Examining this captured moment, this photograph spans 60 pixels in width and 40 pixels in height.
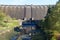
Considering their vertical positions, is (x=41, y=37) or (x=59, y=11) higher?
(x=59, y=11)

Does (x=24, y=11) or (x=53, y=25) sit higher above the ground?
(x=53, y=25)

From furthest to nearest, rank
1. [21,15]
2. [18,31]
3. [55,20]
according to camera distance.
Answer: [21,15] → [18,31] → [55,20]

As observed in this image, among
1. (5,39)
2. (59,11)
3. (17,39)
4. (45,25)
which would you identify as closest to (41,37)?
(45,25)

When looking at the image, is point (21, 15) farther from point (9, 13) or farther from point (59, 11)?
point (59, 11)

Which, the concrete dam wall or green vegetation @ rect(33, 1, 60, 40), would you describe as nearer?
green vegetation @ rect(33, 1, 60, 40)

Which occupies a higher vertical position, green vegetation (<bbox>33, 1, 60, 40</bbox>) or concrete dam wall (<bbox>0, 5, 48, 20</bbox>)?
green vegetation (<bbox>33, 1, 60, 40</bbox>)

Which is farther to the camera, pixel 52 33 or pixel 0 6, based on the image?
pixel 0 6

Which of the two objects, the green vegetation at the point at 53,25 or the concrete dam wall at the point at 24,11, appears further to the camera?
the concrete dam wall at the point at 24,11

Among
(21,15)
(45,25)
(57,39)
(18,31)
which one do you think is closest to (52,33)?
(57,39)

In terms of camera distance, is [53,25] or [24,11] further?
[24,11]

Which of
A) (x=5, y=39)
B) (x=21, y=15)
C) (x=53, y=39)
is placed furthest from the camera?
(x=21, y=15)

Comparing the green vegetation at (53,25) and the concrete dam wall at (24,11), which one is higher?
the green vegetation at (53,25)
